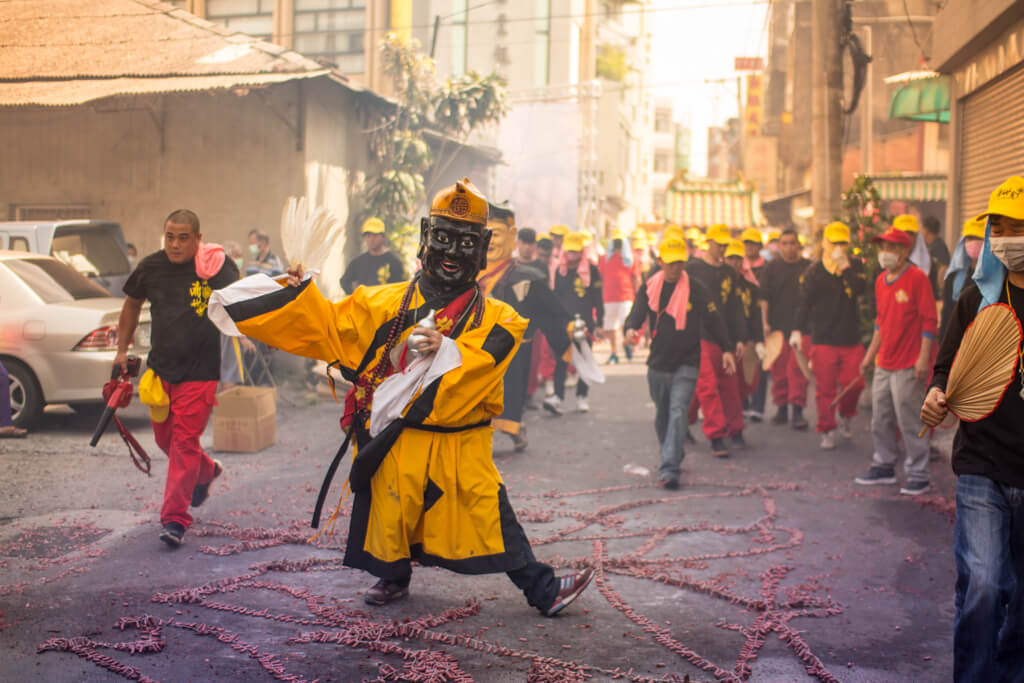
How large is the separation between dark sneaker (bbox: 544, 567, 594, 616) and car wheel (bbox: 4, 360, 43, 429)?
3782 millimetres

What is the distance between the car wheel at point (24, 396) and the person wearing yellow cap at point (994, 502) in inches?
218

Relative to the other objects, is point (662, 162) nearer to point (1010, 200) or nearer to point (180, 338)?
point (180, 338)

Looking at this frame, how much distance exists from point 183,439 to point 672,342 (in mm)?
4019

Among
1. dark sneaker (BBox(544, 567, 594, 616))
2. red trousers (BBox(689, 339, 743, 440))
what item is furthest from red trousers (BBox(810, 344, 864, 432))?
dark sneaker (BBox(544, 567, 594, 616))

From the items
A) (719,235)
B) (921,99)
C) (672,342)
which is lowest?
(672,342)

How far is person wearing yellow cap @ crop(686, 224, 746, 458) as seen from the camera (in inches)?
376

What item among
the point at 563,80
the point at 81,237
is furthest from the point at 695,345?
the point at 563,80

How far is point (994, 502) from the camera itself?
12.0ft

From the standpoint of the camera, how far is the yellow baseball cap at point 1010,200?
3684mm

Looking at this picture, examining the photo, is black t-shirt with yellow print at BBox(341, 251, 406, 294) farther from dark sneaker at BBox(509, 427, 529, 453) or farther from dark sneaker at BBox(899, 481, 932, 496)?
dark sneaker at BBox(899, 481, 932, 496)

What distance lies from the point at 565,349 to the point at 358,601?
4.91 meters

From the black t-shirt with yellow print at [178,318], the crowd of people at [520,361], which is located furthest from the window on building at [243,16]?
the black t-shirt with yellow print at [178,318]

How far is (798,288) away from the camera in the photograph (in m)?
11.6

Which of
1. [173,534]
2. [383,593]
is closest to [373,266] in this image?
[173,534]
